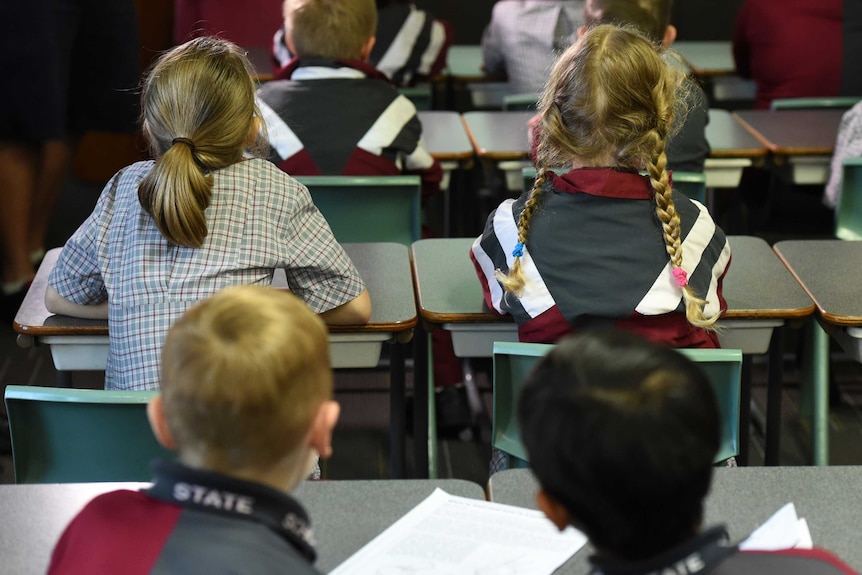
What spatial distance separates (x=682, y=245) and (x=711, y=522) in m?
0.63

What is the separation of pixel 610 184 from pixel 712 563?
1.10 metres

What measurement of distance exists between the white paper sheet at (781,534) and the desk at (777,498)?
0.05 m

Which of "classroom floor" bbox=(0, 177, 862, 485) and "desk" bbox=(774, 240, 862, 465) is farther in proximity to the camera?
"classroom floor" bbox=(0, 177, 862, 485)

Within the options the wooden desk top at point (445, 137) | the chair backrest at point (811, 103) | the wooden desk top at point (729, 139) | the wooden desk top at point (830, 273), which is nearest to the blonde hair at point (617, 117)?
the wooden desk top at point (830, 273)

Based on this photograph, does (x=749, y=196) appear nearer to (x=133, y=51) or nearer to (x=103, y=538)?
(x=133, y=51)

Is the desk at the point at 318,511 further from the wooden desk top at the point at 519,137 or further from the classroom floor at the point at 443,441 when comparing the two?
the wooden desk top at the point at 519,137

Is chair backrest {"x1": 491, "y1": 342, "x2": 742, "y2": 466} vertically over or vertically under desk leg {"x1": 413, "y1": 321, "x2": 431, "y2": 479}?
over

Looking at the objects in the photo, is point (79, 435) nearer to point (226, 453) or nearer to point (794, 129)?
A: point (226, 453)

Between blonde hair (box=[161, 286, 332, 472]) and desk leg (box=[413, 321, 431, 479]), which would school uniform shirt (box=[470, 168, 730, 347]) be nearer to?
desk leg (box=[413, 321, 431, 479])

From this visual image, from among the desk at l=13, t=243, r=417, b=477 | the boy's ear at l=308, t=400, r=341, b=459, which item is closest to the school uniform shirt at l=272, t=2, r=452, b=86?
the desk at l=13, t=243, r=417, b=477

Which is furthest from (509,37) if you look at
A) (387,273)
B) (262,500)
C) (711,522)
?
(262,500)

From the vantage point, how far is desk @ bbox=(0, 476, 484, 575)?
1.40 m

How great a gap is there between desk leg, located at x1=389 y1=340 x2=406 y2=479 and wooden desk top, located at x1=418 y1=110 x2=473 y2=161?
0.91 meters

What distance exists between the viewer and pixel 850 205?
2.92 m
